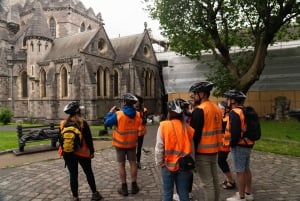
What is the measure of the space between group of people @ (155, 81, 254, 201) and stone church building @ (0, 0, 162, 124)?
767 inches

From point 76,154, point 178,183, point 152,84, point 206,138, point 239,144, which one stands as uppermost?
point 152,84

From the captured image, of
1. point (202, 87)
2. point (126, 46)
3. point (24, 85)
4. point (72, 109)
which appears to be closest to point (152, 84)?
→ point (126, 46)

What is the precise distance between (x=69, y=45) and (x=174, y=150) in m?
25.3

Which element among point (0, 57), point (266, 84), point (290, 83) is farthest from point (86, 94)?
point (290, 83)

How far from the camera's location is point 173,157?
3625 mm

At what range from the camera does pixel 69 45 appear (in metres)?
26.6

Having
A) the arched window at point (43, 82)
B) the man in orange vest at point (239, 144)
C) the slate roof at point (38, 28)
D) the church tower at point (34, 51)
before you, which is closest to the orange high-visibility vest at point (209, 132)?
the man in orange vest at point (239, 144)

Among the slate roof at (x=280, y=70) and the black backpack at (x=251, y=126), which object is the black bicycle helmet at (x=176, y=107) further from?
the slate roof at (x=280, y=70)

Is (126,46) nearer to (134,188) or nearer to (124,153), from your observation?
(124,153)

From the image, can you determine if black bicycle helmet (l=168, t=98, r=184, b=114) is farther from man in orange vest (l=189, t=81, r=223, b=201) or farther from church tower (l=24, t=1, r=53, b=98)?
church tower (l=24, t=1, r=53, b=98)

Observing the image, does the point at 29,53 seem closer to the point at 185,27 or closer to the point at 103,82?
the point at 103,82

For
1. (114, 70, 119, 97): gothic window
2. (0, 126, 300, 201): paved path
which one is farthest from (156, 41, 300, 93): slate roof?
(0, 126, 300, 201): paved path

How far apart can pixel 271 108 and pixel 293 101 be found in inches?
79.0

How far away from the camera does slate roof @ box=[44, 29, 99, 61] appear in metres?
24.8
